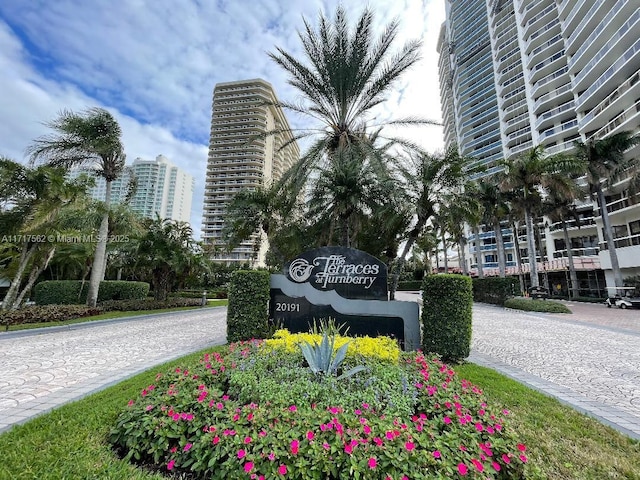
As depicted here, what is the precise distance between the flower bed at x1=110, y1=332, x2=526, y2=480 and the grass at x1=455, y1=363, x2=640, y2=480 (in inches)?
13.8

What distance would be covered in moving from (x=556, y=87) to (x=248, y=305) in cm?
5625

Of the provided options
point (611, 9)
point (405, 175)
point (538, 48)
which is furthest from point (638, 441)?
point (538, 48)

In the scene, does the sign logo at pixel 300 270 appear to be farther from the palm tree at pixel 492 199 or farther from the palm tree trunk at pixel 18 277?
the palm tree at pixel 492 199

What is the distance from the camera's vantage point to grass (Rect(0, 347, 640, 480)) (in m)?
2.46

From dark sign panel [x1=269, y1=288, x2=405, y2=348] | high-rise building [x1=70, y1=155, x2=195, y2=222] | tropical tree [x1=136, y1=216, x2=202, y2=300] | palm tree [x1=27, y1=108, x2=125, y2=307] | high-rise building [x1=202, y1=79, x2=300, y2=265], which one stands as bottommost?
dark sign panel [x1=269, y1=288, x2=405, y2=348]

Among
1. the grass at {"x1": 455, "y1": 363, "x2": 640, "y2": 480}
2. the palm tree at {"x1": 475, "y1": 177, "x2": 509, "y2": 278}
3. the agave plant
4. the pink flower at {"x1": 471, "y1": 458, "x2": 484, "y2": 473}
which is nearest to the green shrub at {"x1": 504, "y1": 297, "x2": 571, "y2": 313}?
the palm tree at {"x1": 475, "y1": 177, "x2": 509, "y2": 278}

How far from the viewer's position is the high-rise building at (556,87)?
28.2m

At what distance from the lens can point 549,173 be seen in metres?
21.0

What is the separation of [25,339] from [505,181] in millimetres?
26615

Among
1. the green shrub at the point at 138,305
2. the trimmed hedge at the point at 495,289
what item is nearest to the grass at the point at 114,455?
the green shrub at the point at 138,305

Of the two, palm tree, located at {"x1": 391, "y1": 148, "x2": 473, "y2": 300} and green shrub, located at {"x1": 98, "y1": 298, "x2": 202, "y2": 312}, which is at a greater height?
palm tree, located at {"x1": 391, "y1": 148, "x2": 473, "y2": 300}

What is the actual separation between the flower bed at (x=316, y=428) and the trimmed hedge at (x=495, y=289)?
2170cm

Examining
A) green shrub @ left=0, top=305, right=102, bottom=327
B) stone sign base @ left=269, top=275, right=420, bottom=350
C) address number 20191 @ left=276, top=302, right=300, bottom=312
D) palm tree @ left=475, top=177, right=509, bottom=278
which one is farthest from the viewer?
palm tree @ left=475, top=177, right=509, bottom=278

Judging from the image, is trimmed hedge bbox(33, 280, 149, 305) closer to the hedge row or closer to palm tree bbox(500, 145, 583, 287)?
the hedge row
